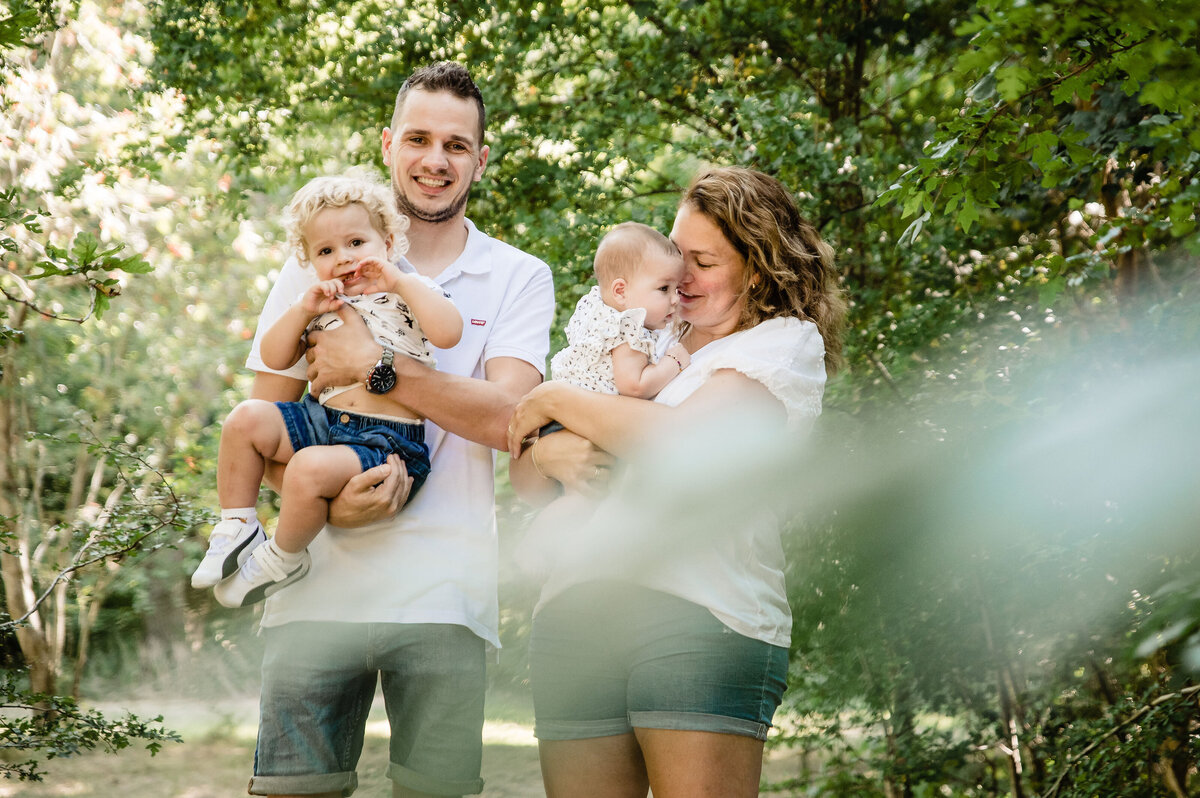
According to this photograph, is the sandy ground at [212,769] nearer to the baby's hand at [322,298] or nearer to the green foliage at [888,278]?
the green foliage at [888,278]

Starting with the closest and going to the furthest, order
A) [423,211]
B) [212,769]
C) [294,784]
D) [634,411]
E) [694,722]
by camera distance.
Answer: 1. [694,722]
2. [634,411]
3. [294,784]
4. [423,211]
5. [212,769]

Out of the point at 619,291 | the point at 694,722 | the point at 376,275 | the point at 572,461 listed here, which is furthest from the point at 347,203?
the point at 694,722

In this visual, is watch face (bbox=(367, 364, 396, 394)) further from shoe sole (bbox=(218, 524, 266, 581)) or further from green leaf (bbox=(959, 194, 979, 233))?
green leaf (bbox=(959, 194, 979, 233))

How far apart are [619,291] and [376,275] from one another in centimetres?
45

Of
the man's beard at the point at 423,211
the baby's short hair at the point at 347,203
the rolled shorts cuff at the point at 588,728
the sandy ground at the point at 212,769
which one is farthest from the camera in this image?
the sandy ground at the point at 212,769

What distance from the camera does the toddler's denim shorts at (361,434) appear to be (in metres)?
1.76

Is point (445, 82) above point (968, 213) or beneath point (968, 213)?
above

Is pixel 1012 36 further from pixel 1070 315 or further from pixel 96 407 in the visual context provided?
pixel 96 407

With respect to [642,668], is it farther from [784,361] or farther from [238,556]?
[238,556]

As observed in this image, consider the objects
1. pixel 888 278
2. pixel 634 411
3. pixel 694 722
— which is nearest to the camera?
pixel 694 722

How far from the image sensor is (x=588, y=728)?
1621 millimetres

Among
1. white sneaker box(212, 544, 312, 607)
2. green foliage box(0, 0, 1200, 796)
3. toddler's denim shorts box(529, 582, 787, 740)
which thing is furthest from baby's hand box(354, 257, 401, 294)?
green foliage box(0, 0, 1200, 796)

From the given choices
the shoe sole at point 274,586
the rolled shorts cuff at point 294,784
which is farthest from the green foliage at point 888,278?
Answer: the rolled shorts cuff at point 294,784

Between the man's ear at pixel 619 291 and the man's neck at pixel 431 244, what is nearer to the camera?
the man's ear at pixel 619 291
